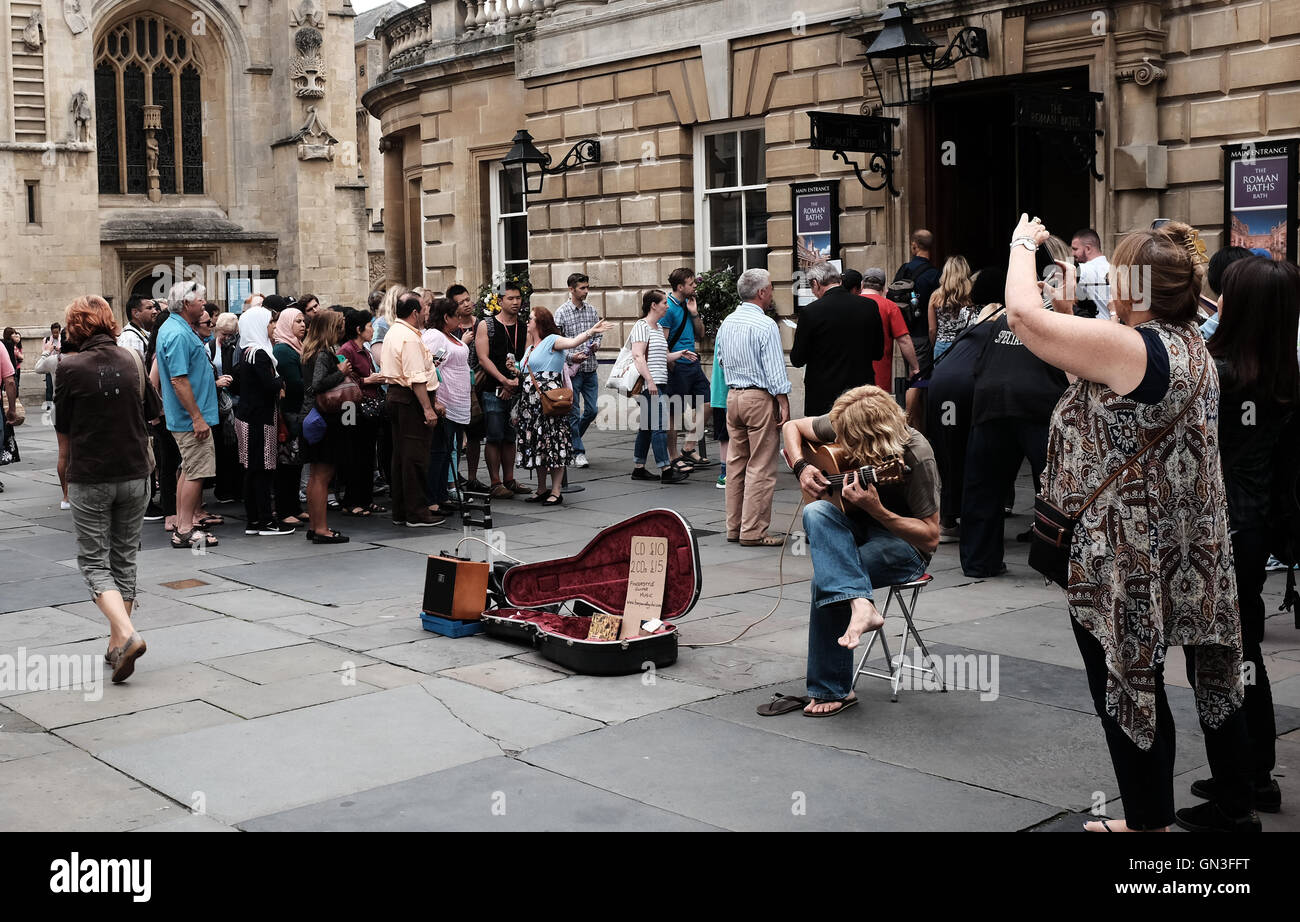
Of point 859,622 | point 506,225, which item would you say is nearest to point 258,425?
point 859,622

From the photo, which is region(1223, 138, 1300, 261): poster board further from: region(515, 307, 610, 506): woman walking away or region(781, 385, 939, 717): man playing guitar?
region(781, 385, 939, 717): man playing guitar

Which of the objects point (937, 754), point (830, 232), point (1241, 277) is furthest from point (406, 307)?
point (1241, 277)

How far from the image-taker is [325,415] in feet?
35.0

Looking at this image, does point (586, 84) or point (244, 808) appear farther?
point (586, 84)

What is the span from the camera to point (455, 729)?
5.86 m

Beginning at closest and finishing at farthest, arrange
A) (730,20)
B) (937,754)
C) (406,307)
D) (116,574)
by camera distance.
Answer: (937,754) → (116,574) → (406,307) → (730,20)

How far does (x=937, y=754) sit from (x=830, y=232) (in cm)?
1039

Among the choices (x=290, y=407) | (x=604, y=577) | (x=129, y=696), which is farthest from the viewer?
(x=290, y=407)

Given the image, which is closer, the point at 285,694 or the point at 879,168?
the point at 285,694

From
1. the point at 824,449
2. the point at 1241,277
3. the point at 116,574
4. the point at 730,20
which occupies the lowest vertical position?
the point at 116,574

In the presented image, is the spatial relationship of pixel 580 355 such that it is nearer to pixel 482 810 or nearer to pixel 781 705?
pixel 781 705

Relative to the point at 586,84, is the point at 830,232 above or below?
below

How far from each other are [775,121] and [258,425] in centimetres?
762

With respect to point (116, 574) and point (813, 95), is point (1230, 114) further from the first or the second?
point (116, 574)
